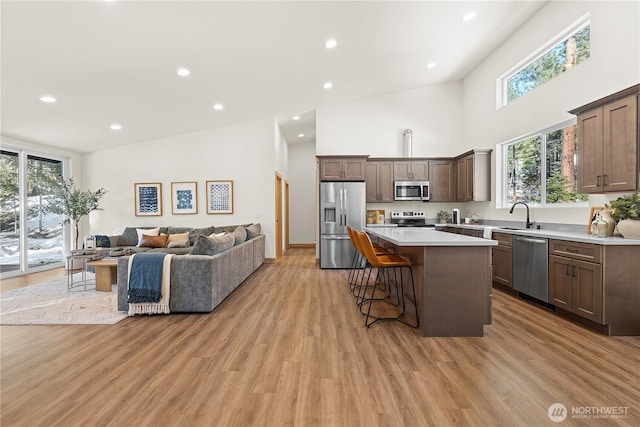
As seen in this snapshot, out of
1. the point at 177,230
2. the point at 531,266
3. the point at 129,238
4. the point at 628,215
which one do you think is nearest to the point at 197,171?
the point at 177,230

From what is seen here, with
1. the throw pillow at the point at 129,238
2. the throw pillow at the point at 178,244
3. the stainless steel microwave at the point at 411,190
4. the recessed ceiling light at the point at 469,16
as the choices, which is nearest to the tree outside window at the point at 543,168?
the stainless steel microwave at the point at 411,190

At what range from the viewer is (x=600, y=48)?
327cm

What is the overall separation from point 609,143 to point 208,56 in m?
4.56

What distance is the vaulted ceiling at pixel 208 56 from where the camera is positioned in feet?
9.44

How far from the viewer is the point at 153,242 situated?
573cm

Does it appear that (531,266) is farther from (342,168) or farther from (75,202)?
(75,202)

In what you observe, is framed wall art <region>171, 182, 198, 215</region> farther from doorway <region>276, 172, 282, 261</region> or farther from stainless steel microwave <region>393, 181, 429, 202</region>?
stainless steel microwave <region>393, 181, 429, 202</region>

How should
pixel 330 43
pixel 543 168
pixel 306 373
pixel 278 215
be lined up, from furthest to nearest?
1. pixel 278 215
2. pixel 543 168
3. pixel 330 43
4. pixel 306 373

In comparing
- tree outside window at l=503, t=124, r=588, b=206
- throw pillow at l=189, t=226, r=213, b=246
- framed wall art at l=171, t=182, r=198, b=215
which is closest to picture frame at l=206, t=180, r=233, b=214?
framed wall art at l=171, t=182, r=198, b=215

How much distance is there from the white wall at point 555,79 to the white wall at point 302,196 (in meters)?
4.44

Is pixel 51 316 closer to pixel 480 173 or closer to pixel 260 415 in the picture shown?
pixel 260 415

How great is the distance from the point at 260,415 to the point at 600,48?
4922mm

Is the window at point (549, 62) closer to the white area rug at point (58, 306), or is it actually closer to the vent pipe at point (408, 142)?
the vent pipe at point (408, 142)

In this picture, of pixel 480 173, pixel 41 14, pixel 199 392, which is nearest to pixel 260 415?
pixel 199 392
